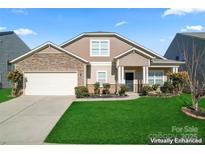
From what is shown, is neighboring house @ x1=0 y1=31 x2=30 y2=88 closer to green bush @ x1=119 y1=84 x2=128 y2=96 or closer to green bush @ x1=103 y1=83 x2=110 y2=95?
green bush @ x1=103 y1=83 x2=110 y2=95

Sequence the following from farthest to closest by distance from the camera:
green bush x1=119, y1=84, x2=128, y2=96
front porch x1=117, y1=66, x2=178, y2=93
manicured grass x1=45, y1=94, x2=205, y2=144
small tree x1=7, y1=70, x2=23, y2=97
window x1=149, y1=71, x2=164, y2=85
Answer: window x1=149, y1=71, x2=164, y2=85
front porch x1=117, y1=66, x2=178, y2=93
small tree x1=7, y1=70, x2=23, y2=97
green bush x1=119, y1=84, x2=128, y2=96
manicured grass x1=45, y1=94, x2=205, y2=144

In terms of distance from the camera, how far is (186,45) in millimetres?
29656

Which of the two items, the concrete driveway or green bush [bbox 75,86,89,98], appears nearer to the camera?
the concrete driveway

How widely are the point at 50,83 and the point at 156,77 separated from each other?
30.0ft

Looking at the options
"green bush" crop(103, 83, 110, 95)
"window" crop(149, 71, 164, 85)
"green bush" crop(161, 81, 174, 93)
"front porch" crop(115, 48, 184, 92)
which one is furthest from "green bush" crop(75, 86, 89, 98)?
"window" crop(149, 71, 164, 85)

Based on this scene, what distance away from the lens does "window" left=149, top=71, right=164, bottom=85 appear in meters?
23.9

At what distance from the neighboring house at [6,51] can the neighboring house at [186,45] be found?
20.2m

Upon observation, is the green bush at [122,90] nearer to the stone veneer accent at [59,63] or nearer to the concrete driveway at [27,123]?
the stone veneer accent at [59,63]

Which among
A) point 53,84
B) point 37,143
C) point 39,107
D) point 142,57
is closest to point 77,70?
point 53,84

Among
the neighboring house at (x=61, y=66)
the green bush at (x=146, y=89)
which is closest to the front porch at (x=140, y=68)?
the neighboring house at (x=61, y=66)

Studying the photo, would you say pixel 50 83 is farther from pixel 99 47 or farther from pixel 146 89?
pixel 146 89

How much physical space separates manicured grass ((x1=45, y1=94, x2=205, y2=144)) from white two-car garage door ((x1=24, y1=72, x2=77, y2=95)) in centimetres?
727

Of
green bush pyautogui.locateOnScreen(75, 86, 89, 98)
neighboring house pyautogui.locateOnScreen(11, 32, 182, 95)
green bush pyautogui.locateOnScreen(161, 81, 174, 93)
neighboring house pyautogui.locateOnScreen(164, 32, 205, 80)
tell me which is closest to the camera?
green bush pyautogui.locateOnScreen(75, 86, 89, 98)

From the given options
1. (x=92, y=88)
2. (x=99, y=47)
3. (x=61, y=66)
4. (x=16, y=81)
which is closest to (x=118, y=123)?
(x=61, y=66)
